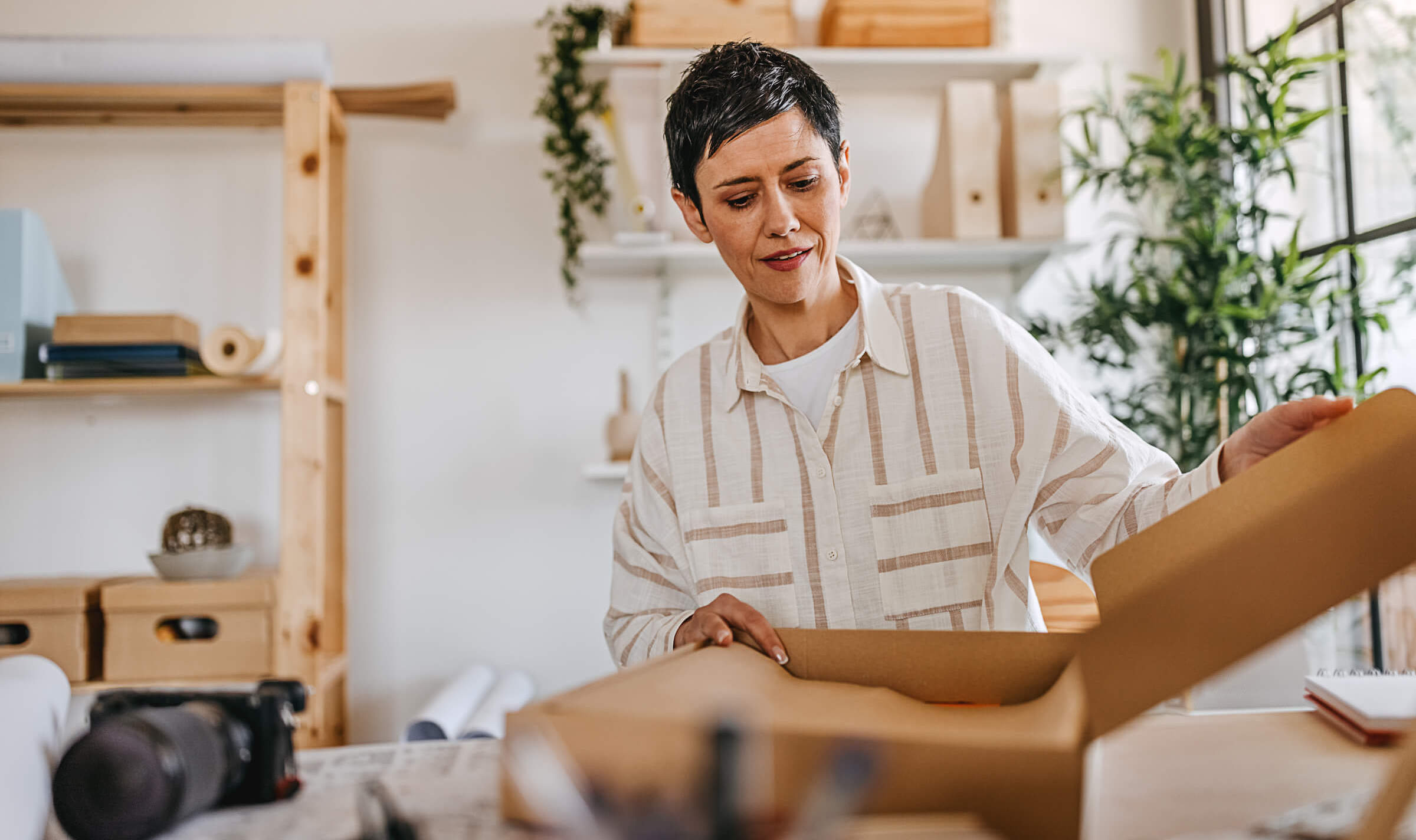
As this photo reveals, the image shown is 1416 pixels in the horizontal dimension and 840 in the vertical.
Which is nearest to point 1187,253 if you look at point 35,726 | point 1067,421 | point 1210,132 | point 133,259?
point 1210,132

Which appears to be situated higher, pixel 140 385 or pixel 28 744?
pixel 140 385

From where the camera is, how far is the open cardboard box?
0.47 m

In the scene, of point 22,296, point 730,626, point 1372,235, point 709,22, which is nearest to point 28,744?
point 730,626

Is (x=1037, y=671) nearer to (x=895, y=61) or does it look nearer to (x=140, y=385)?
(x=895, y=61)

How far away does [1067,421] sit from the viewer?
110cm

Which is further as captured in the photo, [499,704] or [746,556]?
[499,704]

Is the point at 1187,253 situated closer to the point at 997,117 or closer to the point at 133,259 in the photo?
the point at 997,117

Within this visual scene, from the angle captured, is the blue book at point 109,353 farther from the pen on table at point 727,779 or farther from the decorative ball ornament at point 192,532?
the pen on table at point 727,779

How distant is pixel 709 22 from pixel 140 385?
4.73 ft

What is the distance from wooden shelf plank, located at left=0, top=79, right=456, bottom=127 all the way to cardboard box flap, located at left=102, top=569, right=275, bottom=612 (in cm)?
105

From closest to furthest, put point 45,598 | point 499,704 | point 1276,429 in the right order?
point 1276,429 → point 45,598 → point 499,704

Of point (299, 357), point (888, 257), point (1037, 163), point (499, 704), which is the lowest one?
point (499, 704)

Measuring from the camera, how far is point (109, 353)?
1.94m

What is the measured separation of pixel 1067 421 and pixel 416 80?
6.21 ft
